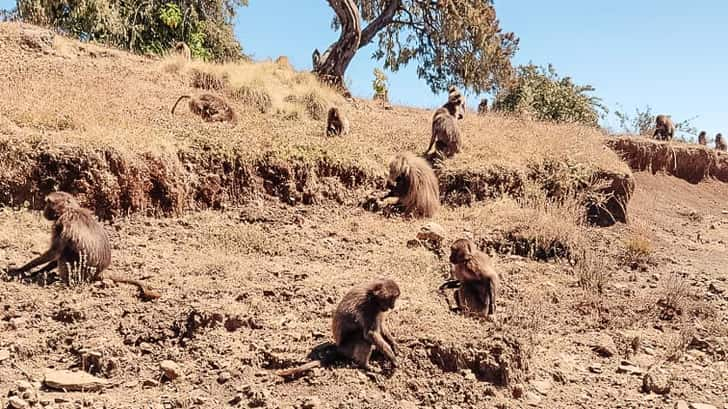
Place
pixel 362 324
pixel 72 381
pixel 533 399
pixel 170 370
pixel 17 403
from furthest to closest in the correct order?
pixel 533 399 → pixel 362 324 → pixel 170 370 → pixel 72 381 → pixel 17 403

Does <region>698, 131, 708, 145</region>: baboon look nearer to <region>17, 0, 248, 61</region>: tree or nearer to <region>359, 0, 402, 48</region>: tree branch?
<region>359, 0, 402, 48</region>: tree branch

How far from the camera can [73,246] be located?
7434mm

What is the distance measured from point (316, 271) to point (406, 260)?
152 cm

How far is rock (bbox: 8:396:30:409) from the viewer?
5656 mm

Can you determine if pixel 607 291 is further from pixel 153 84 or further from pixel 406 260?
pixel 153 84

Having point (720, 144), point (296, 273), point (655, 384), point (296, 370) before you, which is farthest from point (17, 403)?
point (720, 144)

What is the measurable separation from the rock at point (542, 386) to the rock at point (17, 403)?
4903 mm

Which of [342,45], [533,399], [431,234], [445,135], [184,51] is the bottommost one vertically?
[533,399]

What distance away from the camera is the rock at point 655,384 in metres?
7.65

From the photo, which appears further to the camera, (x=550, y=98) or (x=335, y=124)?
(x=550, y=98)

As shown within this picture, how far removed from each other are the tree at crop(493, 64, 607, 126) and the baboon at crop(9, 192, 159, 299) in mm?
18125

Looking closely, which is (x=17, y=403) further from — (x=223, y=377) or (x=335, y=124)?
(x=335, y=124)

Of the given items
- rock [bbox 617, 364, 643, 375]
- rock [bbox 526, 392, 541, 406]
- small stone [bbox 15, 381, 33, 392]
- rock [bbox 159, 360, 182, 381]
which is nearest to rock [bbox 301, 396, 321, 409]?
rock [bbox 159, 360, 182, 381]

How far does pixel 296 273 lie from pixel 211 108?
5399 millimetres
